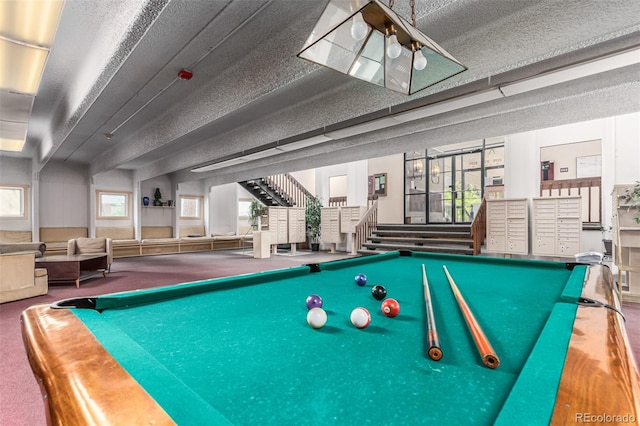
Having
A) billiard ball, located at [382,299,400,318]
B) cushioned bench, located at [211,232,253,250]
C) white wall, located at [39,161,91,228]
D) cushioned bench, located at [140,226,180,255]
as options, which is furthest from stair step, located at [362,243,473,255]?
white wall, located at [39,161,91,228]

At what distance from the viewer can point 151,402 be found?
2.05 ft

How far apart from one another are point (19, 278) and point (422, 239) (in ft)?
25.1

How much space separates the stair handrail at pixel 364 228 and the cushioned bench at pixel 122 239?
23.7 ft

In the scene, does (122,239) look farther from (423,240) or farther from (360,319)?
A: (360,319)

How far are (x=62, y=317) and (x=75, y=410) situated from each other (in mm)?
771

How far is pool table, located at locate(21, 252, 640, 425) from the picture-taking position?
2.12 ft

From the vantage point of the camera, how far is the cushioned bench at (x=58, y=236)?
890cm

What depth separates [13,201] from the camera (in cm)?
900

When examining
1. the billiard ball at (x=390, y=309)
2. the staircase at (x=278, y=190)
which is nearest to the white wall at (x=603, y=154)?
the billiard ball at (x=390, y=309)

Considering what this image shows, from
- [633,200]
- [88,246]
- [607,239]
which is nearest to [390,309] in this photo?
[633,200]

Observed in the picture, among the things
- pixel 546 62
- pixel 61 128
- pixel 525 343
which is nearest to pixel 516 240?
pixel 546 62

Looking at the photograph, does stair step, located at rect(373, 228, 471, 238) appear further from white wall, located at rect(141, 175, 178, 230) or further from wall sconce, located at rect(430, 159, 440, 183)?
white wall, located at rect(141, 175, 178, 230)

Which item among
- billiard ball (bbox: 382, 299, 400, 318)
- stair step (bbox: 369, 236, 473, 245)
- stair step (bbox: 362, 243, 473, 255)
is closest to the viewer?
billiard ball (bbox: 382, 299, 400, 318)

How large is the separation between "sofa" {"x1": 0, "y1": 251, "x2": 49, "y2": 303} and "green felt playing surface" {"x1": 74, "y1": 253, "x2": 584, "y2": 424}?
4.53 metres
